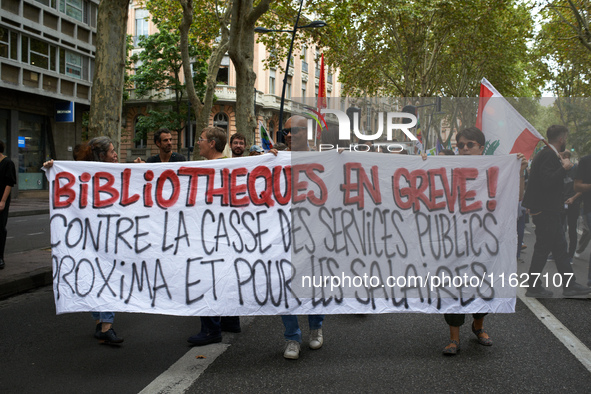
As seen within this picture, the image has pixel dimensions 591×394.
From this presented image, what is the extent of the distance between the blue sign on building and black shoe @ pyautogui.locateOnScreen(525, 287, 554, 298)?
77.9ft

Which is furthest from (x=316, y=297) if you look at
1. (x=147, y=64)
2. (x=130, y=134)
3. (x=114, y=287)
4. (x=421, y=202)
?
(x=130, y=134)

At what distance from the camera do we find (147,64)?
3647 cm

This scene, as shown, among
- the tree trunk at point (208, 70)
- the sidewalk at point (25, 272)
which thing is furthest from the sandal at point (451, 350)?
the tree trunk at point (208, 70)

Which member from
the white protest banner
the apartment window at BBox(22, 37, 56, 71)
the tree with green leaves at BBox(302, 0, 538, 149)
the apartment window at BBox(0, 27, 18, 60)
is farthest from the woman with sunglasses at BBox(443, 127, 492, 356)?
the apartment window at BBox(22, 37, 56, 71)

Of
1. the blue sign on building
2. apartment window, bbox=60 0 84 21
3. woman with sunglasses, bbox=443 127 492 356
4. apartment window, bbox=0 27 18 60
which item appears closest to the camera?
woman with sunglasses, bbox=443 127 492 356

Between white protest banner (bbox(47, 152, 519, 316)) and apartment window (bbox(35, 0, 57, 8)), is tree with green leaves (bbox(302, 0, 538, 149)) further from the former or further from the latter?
white protest banner (bbox(47, 152, 519, 316))

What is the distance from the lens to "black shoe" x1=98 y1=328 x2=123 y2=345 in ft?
14.7

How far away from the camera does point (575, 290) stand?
5199 millimetres

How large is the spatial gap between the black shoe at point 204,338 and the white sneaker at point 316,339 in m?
0.76

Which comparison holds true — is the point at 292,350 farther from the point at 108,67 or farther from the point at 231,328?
the point at 108,67

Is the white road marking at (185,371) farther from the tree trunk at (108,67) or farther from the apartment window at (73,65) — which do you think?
the apartment window at (73,65)

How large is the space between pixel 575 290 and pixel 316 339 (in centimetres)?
256

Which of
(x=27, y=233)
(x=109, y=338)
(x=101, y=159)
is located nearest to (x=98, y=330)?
(x=109, y=338)

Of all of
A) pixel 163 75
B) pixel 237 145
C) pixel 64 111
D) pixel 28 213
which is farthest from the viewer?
pixel 163 75
